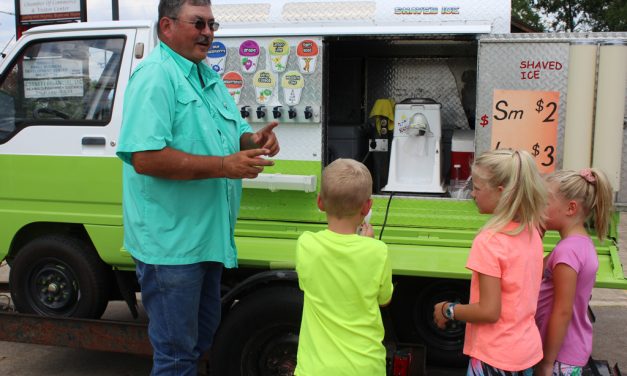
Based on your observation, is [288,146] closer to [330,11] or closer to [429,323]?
[330,11]

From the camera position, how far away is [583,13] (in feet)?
79.3

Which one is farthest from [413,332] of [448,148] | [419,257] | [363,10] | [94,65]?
[94,65]

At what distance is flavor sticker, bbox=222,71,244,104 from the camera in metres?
3.58

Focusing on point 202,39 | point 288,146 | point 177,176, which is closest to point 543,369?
point 177,176

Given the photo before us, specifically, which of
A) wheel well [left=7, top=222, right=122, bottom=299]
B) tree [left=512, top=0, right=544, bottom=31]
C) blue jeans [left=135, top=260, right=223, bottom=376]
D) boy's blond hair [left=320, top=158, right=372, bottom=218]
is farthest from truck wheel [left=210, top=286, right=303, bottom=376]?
tree [left=512, top=0, right=544, bottom=31]

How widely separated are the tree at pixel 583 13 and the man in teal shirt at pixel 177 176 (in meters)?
21.6

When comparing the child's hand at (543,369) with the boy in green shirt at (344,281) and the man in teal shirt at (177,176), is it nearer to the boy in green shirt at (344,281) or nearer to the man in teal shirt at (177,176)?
the boy in green shirt at (344,281)

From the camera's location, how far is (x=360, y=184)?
219 cm

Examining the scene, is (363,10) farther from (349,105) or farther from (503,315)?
(503,315)

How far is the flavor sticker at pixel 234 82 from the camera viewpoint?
358 centimetres

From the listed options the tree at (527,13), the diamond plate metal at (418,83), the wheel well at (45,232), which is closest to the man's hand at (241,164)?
the wheel well at (45,232)

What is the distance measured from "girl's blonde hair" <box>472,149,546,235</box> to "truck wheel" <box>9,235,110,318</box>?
263 cm

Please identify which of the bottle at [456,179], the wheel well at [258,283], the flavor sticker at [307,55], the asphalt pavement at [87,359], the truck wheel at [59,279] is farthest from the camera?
the asphalt pavement at [87,359]

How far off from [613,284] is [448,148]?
5.13 ft
